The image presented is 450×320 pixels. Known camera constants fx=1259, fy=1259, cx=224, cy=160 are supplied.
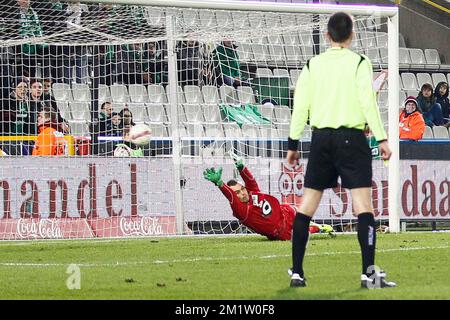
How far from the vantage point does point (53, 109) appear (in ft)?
66.0

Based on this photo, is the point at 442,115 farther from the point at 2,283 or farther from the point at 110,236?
the point at 2,283

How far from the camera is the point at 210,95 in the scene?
21094 mm

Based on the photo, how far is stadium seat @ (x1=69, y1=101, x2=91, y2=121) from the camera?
20172 mm

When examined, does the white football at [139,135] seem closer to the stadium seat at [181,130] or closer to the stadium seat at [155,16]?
the stadium seat at [181,130]

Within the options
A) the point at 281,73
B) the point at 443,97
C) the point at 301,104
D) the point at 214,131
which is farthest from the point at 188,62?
the point at 301,104

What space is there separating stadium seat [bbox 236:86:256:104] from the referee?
10.7m

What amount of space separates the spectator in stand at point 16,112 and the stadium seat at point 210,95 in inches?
119

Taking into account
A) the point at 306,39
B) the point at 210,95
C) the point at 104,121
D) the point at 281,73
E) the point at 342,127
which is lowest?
the point at 342,127

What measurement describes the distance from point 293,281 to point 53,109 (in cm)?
1122

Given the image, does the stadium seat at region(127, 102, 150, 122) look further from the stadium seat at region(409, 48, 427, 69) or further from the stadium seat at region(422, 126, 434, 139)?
the stadium seat at region(409, 48, 427, 69)

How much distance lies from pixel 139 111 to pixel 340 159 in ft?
40.9

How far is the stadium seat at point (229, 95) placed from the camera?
20.6 metres

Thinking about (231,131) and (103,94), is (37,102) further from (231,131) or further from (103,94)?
(231,131)
